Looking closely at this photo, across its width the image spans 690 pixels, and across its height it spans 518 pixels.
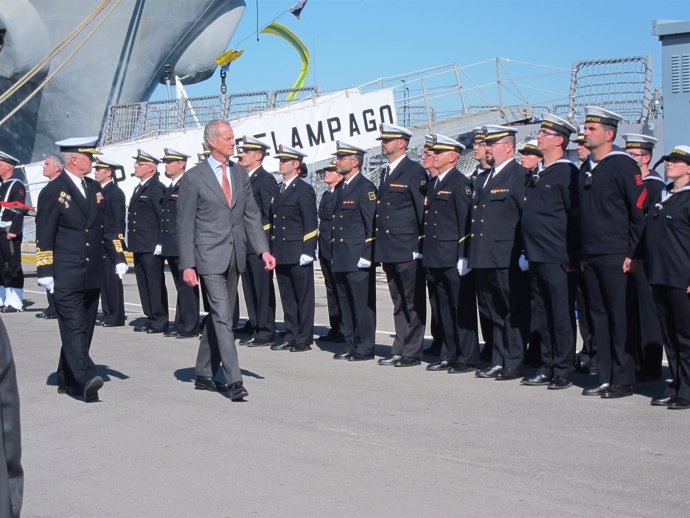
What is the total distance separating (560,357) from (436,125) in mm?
14038

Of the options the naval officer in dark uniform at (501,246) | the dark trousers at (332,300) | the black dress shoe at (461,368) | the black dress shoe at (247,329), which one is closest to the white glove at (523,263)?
the naval officer in dark uniform at (501,246)

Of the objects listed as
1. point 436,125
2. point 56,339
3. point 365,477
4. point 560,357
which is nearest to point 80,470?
point 365,477

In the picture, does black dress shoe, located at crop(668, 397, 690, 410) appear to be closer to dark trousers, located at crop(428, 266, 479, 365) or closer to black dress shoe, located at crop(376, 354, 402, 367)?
dark trousers, located at crop(428, 266, 479, 365)

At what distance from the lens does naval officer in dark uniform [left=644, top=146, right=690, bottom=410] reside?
24.1 feet

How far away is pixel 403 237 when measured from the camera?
965cm

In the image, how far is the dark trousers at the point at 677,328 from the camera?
24.2 ft

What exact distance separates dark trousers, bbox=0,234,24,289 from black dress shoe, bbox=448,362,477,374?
22.0 feet

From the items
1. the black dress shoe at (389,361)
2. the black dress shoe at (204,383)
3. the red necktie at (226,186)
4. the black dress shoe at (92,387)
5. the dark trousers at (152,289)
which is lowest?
the black dress shoe at (389,361)

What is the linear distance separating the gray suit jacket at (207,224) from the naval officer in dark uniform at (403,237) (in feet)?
6.18

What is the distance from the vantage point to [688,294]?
732cm

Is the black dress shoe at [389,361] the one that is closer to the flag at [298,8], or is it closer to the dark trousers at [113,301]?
the dark trousers at [113,301]

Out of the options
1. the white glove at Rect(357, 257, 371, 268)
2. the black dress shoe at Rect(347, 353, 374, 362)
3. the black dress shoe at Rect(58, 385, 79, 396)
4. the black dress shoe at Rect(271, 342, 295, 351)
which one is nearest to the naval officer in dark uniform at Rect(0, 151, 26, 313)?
the black dress shoe at Rect(271, 342, 295, 351)

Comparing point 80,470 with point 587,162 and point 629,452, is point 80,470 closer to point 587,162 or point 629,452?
point 629,452

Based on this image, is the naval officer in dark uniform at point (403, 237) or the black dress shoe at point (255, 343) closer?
the naval officer in dark uniform at point (403, 237)
